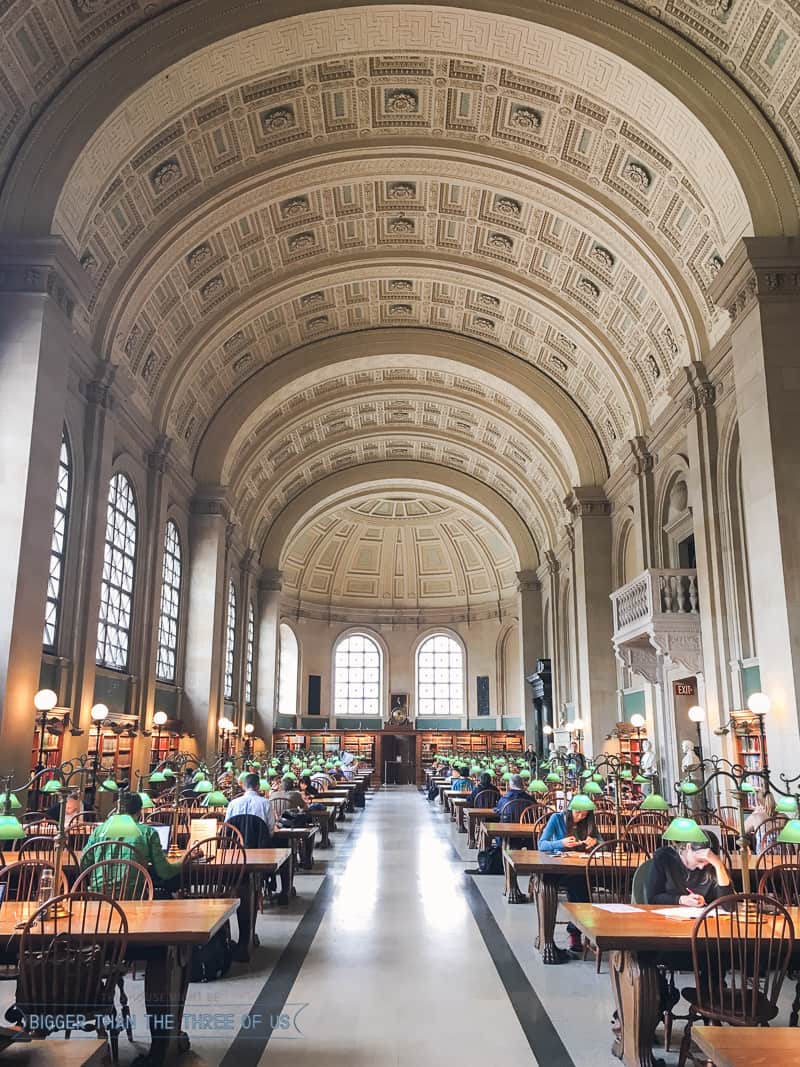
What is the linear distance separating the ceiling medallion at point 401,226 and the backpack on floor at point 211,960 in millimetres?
17115

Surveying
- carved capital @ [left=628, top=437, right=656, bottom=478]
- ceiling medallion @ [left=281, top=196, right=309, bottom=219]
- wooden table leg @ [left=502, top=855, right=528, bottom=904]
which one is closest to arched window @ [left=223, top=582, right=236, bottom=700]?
ceiling medallion @ [left=281, top=196, right=309, bottom=219]

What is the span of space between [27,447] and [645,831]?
960 centimetres

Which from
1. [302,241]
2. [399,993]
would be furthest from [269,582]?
[399,993]

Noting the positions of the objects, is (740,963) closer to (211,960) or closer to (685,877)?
(685,877)

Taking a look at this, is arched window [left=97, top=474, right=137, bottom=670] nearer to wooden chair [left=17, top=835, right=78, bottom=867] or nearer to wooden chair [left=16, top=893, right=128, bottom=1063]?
wooden chair [left=17, top=835, right=78, bottom=867]

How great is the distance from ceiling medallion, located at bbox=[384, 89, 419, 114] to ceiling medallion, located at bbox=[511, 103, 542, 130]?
6.43 ft

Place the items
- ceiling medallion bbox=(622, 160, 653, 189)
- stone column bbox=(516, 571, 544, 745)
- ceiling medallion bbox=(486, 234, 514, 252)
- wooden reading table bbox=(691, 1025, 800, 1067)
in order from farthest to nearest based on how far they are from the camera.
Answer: stone column bbox=(516, 571, 544, 745), ceiling medallion bbox=(486, 234, 514, 252), ceiling medallion bbox=(622, 160, 653, 189), wooden reading table bbox=(691, 1025, 800, 1067)

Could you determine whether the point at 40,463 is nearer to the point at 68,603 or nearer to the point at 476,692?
the point at 68,603

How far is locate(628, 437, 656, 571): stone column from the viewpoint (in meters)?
19.7

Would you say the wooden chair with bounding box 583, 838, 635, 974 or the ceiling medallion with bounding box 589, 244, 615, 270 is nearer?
the wooden chair with bounding box 583, 838, 635, 974

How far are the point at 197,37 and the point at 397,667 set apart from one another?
3102 centimetres

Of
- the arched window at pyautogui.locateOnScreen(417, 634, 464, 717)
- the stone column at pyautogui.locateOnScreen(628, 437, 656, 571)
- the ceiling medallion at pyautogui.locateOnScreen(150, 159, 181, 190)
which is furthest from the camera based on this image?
the arched window at pyautogui.locateOnScreen(417, 634, 464, 717)

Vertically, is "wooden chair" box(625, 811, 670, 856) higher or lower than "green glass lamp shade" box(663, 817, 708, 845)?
lower

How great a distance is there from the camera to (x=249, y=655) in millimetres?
31469
